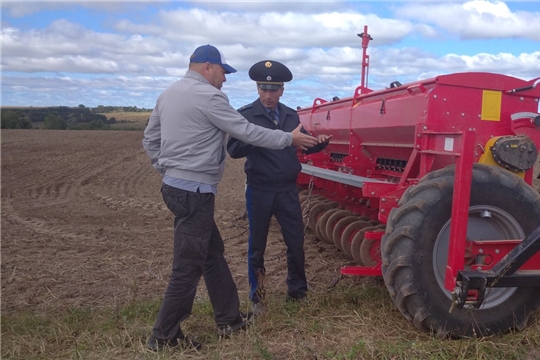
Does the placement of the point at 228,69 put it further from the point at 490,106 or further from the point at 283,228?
the point at 490,106

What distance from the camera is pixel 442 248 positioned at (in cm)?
351

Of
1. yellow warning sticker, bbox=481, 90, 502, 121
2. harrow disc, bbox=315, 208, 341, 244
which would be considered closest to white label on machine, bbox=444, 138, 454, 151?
yellow warning sticker, bbox=481, 90, 502, 121

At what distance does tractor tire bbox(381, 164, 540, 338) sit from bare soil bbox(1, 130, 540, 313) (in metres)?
1.55

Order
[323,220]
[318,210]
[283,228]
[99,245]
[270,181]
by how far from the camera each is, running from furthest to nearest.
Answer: [99,245] < [318,210] < [323,220] < [283,228] < [270,181]

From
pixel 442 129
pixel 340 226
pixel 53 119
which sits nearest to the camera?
pixel 442 129

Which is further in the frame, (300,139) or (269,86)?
(269,86)

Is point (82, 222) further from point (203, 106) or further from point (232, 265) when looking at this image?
point (203, 106)

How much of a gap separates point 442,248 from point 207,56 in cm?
201

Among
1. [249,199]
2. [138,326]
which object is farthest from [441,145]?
[138,326]

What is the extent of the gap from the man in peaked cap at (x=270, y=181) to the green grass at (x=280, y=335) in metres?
0.27

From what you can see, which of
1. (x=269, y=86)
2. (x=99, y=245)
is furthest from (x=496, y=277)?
(x=99, y=245)

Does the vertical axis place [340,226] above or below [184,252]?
below

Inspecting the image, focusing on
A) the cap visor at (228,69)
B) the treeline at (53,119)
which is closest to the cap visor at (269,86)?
the cap visor at (228,69)

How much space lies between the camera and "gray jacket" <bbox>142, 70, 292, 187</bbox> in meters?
3.52
